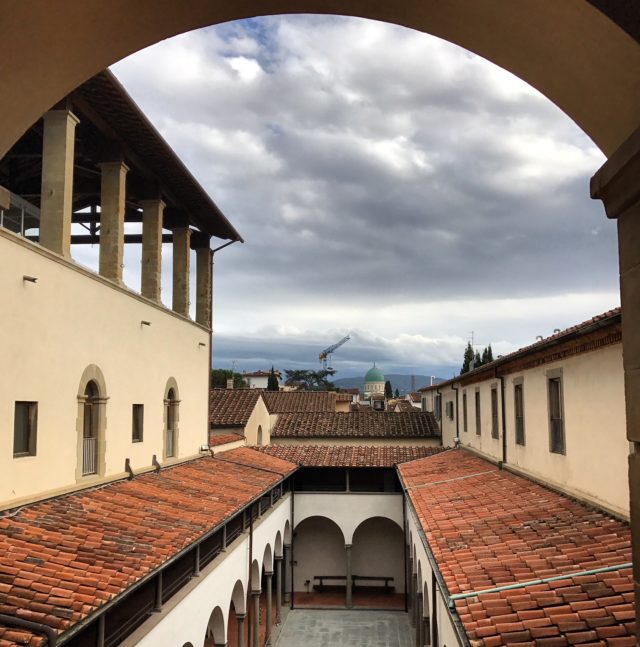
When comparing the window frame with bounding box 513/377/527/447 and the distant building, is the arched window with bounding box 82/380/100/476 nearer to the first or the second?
the window frame with bounding box 513/377/527/447

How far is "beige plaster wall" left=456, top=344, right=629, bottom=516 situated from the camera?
9.05 m

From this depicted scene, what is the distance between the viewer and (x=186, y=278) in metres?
19.5

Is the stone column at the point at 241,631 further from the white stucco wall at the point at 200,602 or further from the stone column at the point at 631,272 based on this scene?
the stone column at the point at 631,272

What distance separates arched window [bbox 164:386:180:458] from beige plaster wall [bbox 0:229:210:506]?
38.0 inches

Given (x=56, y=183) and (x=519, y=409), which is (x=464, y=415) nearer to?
(x=519, y=409)

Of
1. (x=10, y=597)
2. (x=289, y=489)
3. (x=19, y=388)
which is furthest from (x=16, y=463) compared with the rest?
(x=289, y=489)

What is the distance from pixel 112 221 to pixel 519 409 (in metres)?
10.2

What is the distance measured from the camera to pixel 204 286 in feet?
73.4

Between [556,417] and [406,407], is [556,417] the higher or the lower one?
the higher one

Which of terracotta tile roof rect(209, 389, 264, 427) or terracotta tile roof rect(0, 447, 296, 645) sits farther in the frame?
terracotta tile roof rect(209, 389, 264, 427)

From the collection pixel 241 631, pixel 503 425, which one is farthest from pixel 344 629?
pixel 503 425

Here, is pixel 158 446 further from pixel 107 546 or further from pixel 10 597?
pixel 10 597

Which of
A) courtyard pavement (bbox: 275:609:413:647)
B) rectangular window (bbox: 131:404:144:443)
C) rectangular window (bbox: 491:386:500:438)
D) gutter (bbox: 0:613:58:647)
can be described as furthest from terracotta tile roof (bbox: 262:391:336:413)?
gutter (bbox: 0:613:58:647)

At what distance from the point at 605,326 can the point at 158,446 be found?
11.6 m
